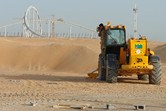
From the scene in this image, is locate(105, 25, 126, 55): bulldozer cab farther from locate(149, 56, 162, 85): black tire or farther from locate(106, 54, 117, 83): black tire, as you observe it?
locate(149, 56, 162, 85): black tire

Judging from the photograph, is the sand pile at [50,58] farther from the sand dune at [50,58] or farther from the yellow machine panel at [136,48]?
the yellow machine panel at [136,48]

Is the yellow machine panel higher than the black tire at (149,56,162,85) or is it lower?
higher

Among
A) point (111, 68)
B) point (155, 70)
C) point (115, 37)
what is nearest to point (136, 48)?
point (155, 70)

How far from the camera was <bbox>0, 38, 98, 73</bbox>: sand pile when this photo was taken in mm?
35094

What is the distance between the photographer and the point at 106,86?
62.8 feet

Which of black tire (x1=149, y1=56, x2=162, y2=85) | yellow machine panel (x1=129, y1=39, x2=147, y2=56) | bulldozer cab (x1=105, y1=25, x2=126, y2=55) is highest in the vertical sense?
bulldozer cab (x1=105, y1=25, x2=126, y2=55)

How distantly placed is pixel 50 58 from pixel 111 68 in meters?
18.8

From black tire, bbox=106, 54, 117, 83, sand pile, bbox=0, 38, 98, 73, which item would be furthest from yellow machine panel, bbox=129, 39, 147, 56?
sand pile, bbox=0, 38, 98, 73

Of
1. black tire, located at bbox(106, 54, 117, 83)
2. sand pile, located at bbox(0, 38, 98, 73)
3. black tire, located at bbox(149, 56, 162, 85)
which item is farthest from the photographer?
sand pile, located at bbox(0, 38, 98, 73)

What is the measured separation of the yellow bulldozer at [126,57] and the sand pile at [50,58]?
12.2m

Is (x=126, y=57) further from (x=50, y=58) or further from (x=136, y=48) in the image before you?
(x=50, y=58)

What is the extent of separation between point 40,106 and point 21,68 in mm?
25051

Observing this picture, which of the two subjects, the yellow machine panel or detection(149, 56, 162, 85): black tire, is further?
detection(149, 56, 162, 85): black tire

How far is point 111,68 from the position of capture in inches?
787
